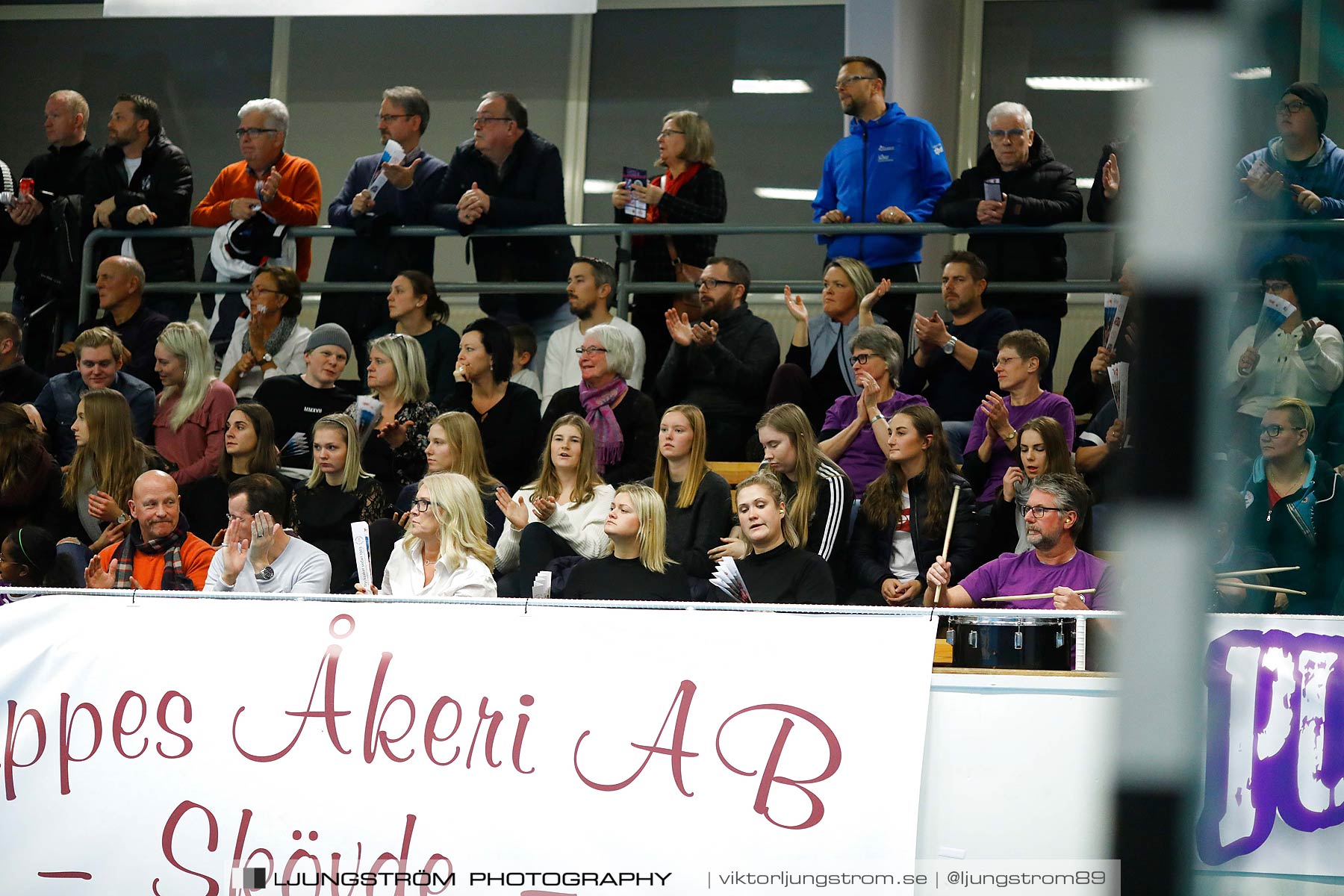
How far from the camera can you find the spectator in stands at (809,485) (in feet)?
20.8

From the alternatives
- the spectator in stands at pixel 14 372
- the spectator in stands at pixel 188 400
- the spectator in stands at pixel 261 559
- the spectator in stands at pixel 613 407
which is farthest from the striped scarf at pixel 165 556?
the spectator in stands at pixel 14 372

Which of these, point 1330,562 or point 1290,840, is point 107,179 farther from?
point 1330,562

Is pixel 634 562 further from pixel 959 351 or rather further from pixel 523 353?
pixel 523 353

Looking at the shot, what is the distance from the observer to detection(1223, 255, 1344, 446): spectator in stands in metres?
Answer: 1.19

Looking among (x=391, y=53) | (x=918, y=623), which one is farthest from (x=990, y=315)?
(x=391, y=53)

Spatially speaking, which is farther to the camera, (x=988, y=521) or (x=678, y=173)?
(x=678, y=173)

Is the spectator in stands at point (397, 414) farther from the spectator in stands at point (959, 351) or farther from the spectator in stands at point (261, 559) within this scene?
the spectator in stands at point (959, 351)

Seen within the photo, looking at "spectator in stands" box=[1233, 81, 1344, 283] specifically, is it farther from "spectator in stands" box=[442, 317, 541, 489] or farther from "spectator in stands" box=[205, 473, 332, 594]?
"spectator in stands" box=[442, 317, 541, 489]

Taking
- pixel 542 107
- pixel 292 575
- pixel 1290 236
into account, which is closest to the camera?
pixel 1290 236

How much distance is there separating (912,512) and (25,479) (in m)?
3.91

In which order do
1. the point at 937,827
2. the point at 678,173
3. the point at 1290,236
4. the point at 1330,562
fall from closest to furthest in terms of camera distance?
the point at 1290,236 < the point at 1330,562 < the point at 937,827 < the point at 678,173

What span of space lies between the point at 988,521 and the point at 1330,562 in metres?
4.92

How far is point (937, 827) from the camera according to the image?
4984 millimetres

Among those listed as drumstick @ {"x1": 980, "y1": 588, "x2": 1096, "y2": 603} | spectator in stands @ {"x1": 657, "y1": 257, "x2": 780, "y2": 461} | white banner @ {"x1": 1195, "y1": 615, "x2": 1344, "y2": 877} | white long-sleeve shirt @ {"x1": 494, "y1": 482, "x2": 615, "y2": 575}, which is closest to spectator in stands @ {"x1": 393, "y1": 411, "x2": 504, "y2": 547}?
white long-sleeve shirt @ {"x1": 494, "y1": 482, "x2": 615, "y2": 575}
